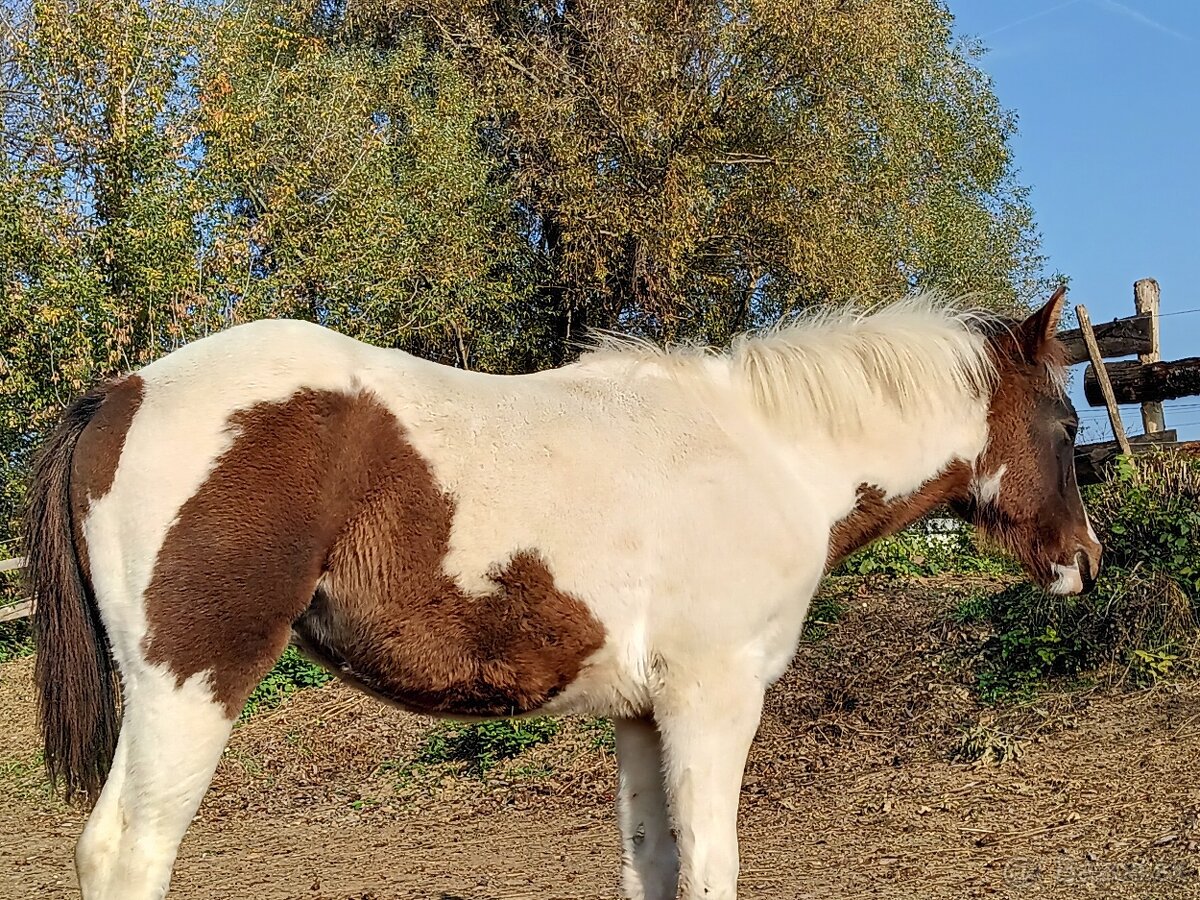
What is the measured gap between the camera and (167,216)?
11.8m

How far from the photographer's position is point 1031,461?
4402 millimetres

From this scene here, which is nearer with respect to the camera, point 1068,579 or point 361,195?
point 1068,579

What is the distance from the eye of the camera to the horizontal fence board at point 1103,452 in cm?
779

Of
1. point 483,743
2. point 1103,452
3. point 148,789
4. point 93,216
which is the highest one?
point 93,216

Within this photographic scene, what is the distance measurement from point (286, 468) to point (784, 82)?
16.0 meters

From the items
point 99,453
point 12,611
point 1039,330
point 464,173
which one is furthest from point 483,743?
point 464,173

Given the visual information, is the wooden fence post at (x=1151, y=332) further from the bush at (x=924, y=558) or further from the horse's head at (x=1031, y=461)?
the horse's head at (x=1031, y=461)

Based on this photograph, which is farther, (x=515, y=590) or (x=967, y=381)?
(x=967, y=381)

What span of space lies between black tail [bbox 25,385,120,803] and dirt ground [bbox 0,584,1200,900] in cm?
257

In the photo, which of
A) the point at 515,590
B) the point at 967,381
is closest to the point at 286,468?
the point at 515,590

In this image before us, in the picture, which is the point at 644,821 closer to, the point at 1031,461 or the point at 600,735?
the point at 1031,461

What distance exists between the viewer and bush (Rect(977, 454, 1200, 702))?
6.70 metres

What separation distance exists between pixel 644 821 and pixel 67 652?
1.95m

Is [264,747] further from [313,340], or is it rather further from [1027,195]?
[1027,195]
